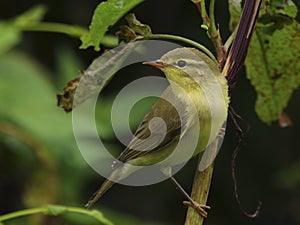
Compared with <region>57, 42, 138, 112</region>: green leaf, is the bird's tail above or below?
below

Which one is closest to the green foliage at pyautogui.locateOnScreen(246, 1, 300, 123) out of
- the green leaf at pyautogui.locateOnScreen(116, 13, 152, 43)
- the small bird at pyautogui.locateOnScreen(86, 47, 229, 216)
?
the small bird at pyautogui.locateOnScreen(86, 47, 229, 216)

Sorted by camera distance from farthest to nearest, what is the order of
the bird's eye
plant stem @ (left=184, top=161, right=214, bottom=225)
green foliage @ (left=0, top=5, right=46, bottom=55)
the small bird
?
green foliage @ (left=0, top=5, right=46, bottom=55) < the bird's eye < the small bird < plant stem @ (left=184, top=161, right=214, bottom=225)

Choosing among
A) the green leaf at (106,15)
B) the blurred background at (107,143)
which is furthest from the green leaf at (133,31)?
the blurred background at (107,143)

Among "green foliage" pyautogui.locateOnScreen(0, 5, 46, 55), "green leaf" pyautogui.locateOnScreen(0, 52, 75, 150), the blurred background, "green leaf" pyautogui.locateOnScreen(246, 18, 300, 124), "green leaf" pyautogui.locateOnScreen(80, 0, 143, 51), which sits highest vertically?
"green leaf" pyautogui.locateOnScreen(80, 0, 143, 51)

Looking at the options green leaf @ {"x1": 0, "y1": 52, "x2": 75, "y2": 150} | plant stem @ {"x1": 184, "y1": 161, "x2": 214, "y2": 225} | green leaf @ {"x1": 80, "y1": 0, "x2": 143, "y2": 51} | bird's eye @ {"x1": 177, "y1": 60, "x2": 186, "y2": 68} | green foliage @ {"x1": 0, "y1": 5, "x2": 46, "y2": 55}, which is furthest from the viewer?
green leaf @ {"x1": 0, "y1": 52, "x2": 75, "y2": 150}

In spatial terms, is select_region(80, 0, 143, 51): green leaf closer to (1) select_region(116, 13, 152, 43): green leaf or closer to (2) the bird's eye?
(1) select_region(116, 13, 152, 43): green leaf

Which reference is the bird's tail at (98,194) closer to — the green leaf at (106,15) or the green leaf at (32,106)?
the green leaf at (106,15)

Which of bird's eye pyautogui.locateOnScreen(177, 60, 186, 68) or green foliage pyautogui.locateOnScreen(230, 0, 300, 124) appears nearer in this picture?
green foliage pyautogui.locateOnScreen(230, 0, 300, 124)
